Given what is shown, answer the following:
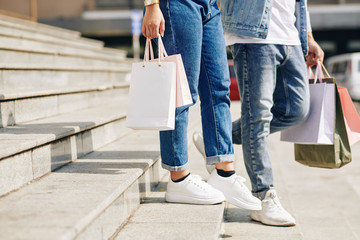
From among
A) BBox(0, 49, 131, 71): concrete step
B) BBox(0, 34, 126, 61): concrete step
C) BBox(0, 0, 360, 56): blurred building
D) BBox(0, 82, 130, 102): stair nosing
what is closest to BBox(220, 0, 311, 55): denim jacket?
BBox(0, 82, 130, 102): stair nosing

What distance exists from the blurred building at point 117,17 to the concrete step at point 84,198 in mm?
19018

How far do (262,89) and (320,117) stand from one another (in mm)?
504

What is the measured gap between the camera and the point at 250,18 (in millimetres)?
2502

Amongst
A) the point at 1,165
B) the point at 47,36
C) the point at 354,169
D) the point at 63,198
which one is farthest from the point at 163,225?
the point at 47,36

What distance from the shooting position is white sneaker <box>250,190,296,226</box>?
2.53 metres

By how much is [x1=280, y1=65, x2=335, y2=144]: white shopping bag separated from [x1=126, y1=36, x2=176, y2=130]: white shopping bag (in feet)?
3.21

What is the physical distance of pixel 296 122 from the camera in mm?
2760

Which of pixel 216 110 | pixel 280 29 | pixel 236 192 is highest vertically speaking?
pixel 280 29

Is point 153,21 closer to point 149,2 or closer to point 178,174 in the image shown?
point 149,2

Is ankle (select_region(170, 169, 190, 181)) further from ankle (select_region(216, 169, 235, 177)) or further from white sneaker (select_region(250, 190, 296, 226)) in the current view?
white sneaker (select_region(250, 190, 296, 226))

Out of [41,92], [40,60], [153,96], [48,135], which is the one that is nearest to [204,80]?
[153,96]

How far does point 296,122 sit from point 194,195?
29.6 inches

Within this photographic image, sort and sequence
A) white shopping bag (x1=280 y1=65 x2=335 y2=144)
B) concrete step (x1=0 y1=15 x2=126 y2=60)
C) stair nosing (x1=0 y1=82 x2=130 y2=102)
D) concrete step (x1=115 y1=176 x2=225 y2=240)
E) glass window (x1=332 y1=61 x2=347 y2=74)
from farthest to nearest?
1. glass window (x1=332 y1=61 x2=347 y2=74)
2. concrete step (x1=0 y1=15 x2=126 y2=60)
3. stair nosing (x1=0 y1=82 x2=130 y2=102)
4. white shopping bag (x1=280 y1=65 x2=335 y2=144)
5. concrete step (x1=115 y1=176 x2=225 y2=240)

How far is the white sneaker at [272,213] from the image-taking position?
2.53m
